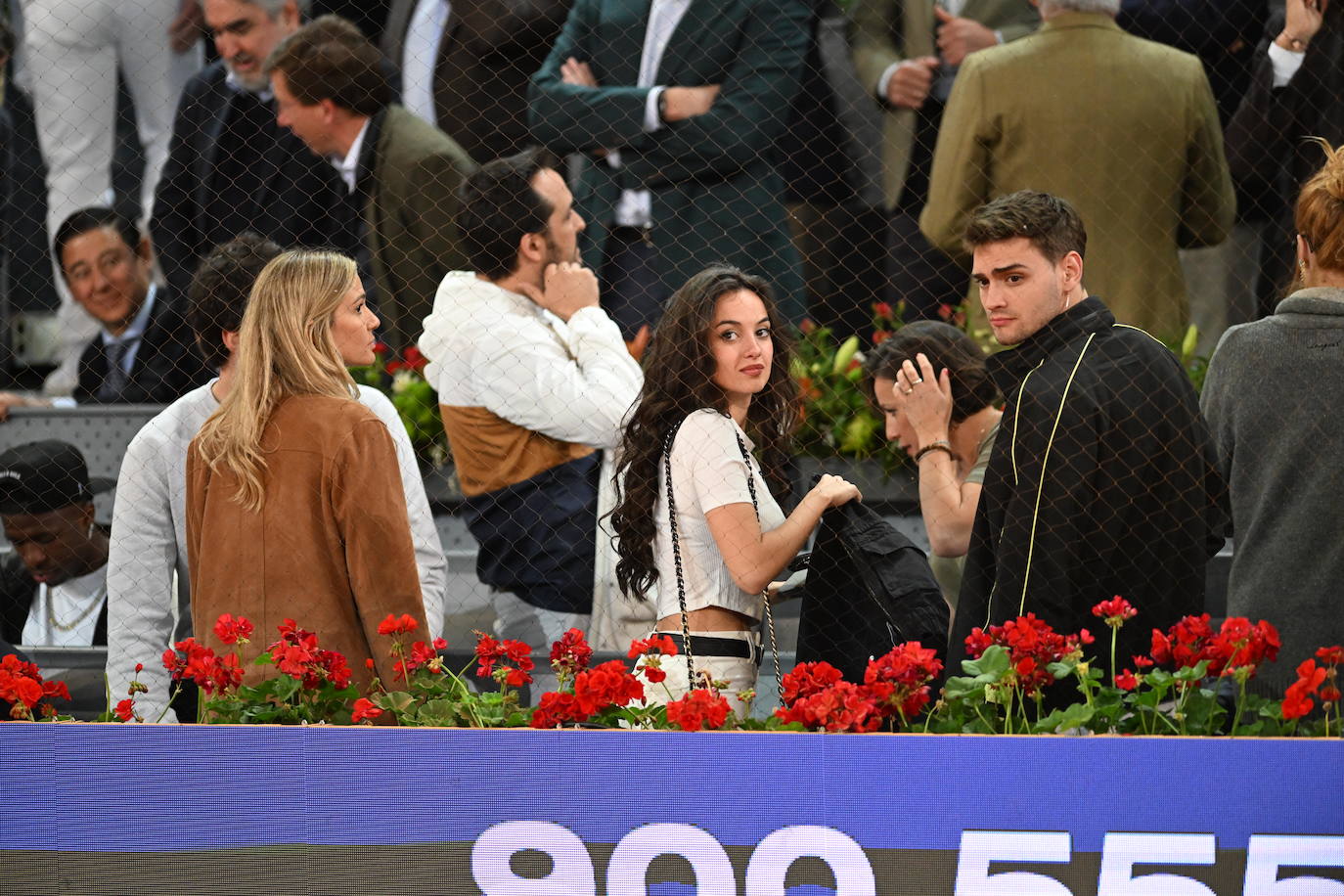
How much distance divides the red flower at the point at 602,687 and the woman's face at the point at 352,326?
0.89 metres

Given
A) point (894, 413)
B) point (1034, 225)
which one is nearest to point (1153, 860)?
point (1034, 225)

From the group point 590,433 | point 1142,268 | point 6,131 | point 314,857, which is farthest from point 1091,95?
point 6,131

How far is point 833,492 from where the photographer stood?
344cm

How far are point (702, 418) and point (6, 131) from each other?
141 inches

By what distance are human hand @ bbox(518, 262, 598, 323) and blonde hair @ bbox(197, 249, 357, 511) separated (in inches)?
38.1

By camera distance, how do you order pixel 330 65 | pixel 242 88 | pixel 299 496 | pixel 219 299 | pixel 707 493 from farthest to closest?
pixel 242 88, pixel 330 65, pixel 219 299, pixel 707 493, pixel 299 496

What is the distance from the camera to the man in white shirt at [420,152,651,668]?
4180 mm

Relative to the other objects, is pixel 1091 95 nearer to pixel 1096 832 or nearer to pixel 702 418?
pixel 702 418

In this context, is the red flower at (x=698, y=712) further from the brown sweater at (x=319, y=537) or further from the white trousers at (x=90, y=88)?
the white trousers at (x=90, y=88)

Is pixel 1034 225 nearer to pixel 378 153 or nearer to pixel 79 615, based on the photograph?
pixel 378 153

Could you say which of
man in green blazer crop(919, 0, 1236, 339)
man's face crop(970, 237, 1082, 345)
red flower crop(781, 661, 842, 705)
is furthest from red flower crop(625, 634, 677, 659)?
man in green blazer crop(919, 0, 1236, 339)

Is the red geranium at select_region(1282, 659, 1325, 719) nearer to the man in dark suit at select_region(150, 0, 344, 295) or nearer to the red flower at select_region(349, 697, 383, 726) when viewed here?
the red flower at select_region(349, 697, 383, 726)

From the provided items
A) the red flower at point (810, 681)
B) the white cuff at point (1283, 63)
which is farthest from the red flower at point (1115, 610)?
the white cuff at point (1283, 63)

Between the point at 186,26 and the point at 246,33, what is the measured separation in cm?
33
